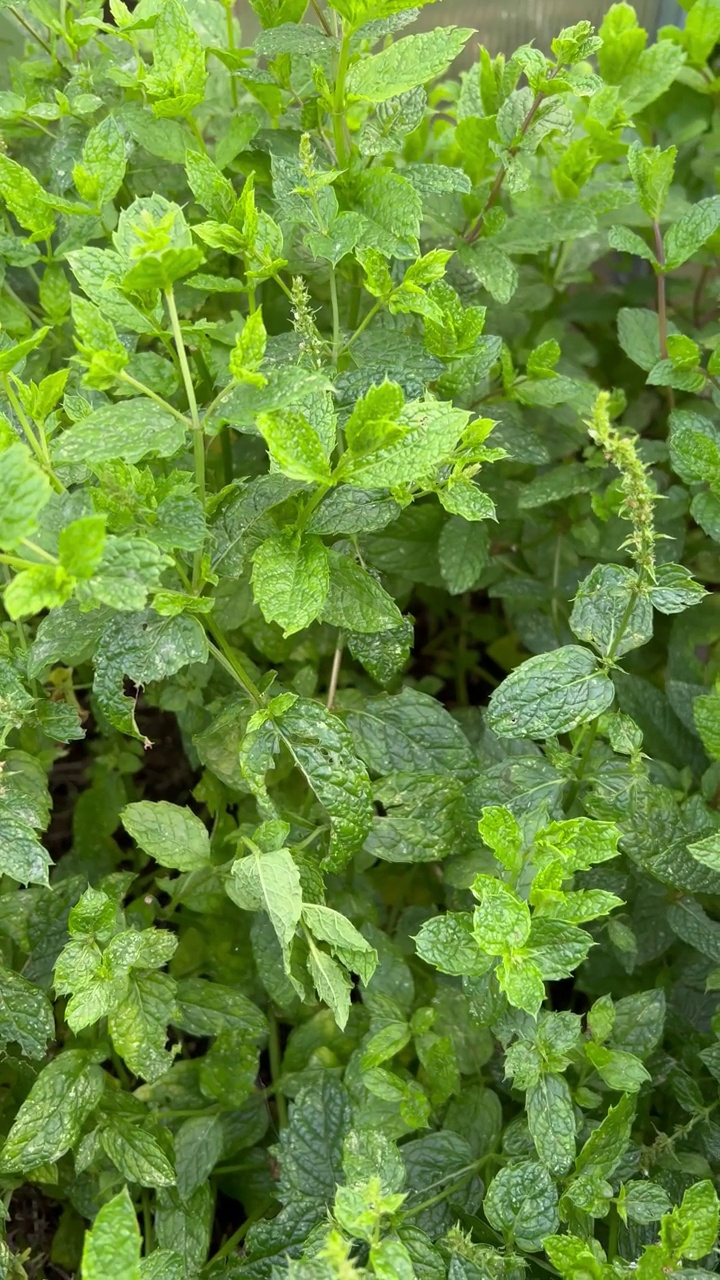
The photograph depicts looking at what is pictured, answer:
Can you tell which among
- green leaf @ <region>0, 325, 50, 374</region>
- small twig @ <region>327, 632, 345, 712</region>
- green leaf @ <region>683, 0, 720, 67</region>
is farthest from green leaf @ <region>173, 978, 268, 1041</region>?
green leaf @ <region>683, 0, 720, 67</region>

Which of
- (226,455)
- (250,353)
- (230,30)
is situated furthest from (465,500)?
(230,30)

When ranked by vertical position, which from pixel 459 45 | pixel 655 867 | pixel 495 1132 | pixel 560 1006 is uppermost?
pixel 459 45

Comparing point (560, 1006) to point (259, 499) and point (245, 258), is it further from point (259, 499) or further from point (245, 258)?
point (245, 258)

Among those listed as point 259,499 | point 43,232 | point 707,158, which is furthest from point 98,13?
point 707,158

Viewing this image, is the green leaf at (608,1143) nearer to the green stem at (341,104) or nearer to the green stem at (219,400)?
the green stem at (219,400)

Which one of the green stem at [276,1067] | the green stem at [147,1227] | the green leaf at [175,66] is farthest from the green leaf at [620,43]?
the green stem at [147,1227]

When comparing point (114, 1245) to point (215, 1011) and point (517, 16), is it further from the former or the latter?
point (517, 16)

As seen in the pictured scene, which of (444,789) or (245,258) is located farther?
(444,789)

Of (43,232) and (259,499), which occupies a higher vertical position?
(43,232)
